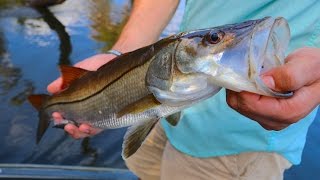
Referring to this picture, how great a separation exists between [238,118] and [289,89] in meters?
0.62

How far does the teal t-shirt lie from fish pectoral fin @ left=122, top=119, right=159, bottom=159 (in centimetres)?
33

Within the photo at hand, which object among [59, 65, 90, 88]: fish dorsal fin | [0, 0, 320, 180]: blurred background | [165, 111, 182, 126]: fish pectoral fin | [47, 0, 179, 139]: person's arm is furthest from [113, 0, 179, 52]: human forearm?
[0, 0, 320, 180]: blurred background

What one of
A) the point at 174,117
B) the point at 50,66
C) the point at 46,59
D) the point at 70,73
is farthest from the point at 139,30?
the point at 46,59

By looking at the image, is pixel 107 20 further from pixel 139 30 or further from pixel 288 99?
pixel 288 99

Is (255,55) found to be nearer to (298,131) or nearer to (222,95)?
(222,95)

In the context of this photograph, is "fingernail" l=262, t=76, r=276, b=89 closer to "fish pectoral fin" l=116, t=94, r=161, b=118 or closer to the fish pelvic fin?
"fish pectoral fin" l=116, t=94, r=161, b=118

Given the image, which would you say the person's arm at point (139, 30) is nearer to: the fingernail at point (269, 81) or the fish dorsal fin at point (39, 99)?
the fish dorsal fin at point (39, 99)

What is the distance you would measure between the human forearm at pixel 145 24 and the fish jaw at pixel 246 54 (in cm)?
99

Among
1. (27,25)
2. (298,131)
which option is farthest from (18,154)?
(27,25)

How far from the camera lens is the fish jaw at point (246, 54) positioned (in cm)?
121

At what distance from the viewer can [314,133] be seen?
158 inches

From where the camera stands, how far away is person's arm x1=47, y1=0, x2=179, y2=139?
7.34ft

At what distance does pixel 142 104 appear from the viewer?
5.33ft

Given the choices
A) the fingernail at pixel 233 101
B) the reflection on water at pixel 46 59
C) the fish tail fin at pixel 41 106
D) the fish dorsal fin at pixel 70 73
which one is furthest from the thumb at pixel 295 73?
the reflection on water at pixel 46 59
